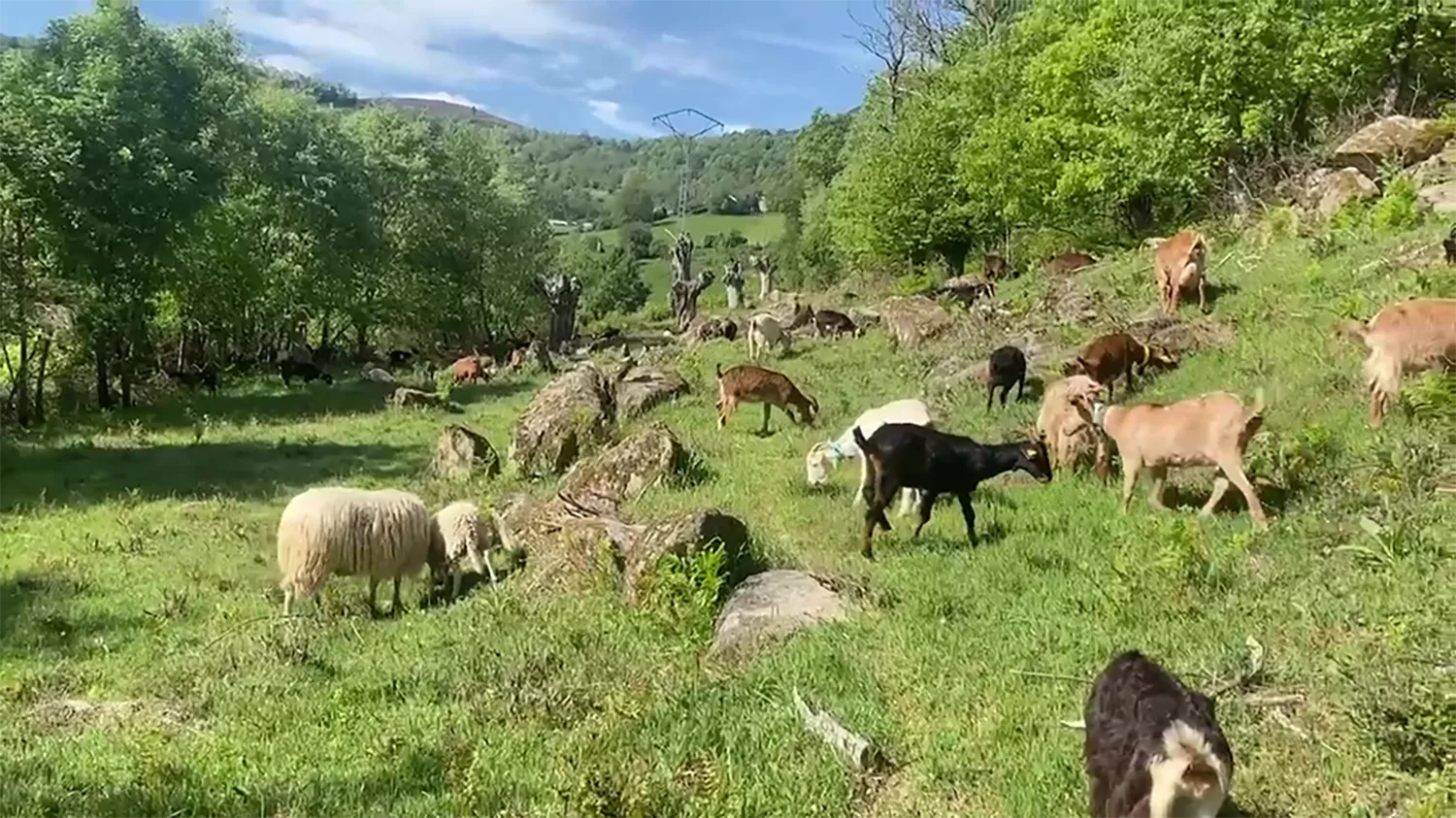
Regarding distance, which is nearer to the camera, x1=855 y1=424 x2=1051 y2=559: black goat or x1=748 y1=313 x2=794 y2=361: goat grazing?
x1=855 y1=424 x2=1051 y2=559: black goat

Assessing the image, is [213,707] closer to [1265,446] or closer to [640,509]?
[640,509]

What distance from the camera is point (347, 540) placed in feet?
35.0

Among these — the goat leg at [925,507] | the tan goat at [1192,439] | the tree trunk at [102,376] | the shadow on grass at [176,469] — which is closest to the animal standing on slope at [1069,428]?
the tan goat at [1192,439]

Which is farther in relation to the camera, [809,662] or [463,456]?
[463,456]

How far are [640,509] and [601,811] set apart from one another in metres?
6.26

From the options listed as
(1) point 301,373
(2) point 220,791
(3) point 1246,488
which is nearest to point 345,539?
(2) point 220,791

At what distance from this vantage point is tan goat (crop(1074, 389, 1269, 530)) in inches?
356

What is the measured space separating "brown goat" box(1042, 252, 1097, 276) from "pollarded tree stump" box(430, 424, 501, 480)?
1293 cm

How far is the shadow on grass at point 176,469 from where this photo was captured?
53.3ft

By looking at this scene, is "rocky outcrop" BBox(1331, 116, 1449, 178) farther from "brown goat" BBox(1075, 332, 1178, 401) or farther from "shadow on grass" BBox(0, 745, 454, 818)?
"shadow on grass" BBox(0, 745, 454, 818)

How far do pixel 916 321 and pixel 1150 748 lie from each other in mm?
20233

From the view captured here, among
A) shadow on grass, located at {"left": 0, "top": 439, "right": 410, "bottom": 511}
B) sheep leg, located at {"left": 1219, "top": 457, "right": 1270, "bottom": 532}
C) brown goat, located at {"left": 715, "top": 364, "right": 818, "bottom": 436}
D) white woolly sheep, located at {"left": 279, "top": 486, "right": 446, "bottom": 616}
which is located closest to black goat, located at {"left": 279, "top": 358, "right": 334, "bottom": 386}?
shadow on grass, located at {"left": 0, "top": 439, "right": 410, "bottom": 511}

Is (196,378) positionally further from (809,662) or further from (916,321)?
(809,662)

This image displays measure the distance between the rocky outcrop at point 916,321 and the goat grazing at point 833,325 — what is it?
2352mm
